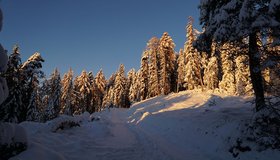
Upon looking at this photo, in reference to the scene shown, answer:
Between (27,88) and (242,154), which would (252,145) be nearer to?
(242,154)

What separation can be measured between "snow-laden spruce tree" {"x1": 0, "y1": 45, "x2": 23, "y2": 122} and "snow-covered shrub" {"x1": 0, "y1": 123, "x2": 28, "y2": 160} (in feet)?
55.4

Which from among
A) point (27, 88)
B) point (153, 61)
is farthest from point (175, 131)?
point (153, 61)

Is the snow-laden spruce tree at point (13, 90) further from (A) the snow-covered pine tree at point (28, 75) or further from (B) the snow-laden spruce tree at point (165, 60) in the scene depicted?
(B) the snow-laden spruce tree at point (165, 60)

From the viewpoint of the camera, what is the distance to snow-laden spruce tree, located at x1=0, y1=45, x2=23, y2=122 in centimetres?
2438

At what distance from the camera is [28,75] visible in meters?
29.5

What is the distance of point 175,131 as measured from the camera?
17.9 metres

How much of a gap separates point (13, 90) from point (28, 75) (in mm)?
3687

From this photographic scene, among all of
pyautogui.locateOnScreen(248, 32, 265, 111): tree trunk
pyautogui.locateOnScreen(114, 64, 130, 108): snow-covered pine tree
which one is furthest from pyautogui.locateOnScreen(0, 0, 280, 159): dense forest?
pyautogui.locateOnScreen(114, 64, 130, 108): snow-covered pine tree

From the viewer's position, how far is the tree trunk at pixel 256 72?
11813mm

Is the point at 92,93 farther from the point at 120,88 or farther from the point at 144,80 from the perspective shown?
the point at 144,80

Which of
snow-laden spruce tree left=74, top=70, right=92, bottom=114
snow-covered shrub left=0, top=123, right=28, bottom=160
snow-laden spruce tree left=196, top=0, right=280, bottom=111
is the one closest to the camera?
snow-covered shrub left=0, top=123, right=28, bottom=160

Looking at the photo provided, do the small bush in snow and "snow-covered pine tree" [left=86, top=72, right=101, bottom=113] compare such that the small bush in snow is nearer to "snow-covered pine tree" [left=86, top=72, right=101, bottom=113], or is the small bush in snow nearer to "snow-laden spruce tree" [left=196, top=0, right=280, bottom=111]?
"snow-laden spruce tree" [left=196, top=0, right=280, bottom=111]

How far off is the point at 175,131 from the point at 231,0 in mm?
9724

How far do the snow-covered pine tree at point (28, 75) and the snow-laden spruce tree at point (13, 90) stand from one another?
1.57m
